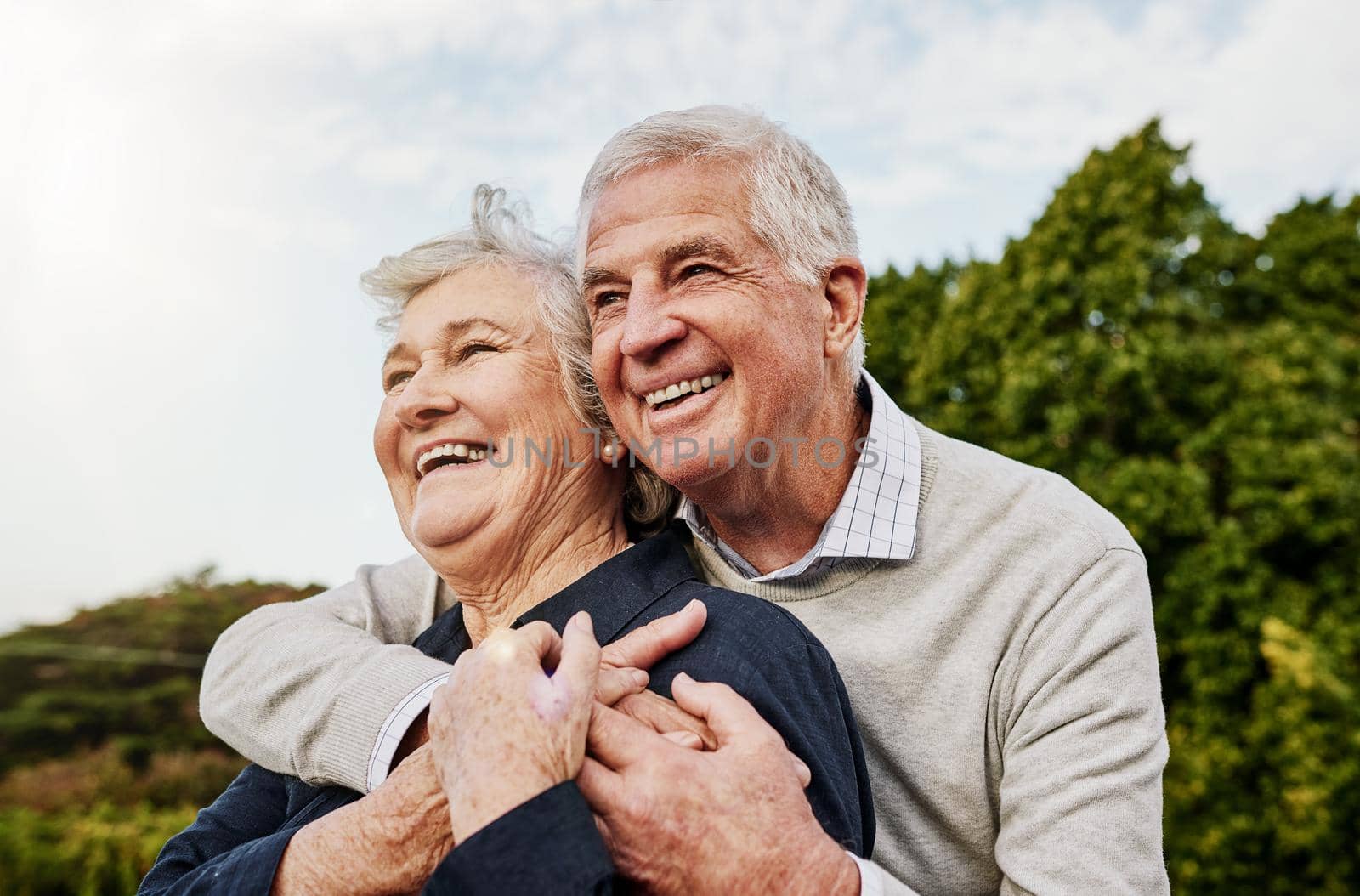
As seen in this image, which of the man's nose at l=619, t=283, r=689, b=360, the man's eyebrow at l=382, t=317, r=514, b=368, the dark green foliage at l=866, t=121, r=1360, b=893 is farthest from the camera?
the dark green foliage at l=866, t=121, r=1360, b=893

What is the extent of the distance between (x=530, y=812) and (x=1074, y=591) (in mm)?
1296

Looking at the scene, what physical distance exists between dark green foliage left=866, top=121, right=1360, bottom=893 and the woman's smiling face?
642cm

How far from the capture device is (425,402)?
7.07ft

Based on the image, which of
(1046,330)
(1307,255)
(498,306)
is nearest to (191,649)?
(498,306)

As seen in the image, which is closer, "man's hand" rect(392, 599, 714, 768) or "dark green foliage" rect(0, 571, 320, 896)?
"man's hand" rect(392, 599, 714, 768)

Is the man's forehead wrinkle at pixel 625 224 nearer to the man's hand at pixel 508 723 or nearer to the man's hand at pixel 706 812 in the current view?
the man's hand at pixel 508 723

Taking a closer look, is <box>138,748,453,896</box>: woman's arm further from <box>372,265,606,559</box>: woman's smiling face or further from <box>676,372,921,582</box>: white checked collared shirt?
<box>676,372,921,582</box>: white checked collared shirt

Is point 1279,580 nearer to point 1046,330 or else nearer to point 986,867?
point 1046,330

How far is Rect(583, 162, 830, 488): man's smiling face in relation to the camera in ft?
6.66

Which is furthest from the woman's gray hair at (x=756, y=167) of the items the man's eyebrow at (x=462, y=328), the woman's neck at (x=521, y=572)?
the woman's neck at (x=521, y=572)

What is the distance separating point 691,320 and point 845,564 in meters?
0.64

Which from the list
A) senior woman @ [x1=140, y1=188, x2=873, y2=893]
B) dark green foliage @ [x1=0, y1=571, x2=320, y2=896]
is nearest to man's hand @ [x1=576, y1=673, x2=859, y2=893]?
senior woman @ [x1=140, y1=188, x2=873, y2=893]

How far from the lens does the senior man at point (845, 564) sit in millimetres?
1836

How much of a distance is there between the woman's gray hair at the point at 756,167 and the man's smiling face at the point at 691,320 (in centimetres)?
3
